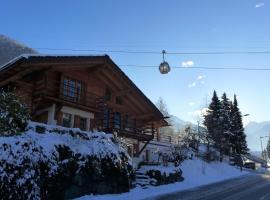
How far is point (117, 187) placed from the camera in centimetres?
2061

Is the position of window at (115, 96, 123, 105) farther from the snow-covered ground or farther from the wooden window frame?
the snow-covered ground

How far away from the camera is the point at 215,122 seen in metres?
61.3

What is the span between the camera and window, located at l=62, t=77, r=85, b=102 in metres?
28.4

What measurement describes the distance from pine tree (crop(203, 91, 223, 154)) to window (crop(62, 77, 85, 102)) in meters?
34.2

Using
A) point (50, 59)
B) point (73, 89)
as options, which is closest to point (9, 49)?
point (73, 89)

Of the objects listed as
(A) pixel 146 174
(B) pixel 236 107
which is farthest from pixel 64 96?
(B) pixel 236 107

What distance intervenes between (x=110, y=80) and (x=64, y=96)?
6.44 metres

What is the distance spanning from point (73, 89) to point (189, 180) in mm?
12898

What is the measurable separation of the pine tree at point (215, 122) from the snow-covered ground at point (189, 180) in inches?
598

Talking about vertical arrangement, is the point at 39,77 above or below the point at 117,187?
above

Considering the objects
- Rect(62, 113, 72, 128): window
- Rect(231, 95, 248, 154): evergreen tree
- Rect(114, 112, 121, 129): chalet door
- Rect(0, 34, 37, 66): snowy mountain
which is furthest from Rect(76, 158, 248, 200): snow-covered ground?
Rect(0, 34, 37, 66): snowy mountain

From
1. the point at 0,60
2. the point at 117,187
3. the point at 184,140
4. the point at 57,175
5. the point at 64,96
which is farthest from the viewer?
the point at 0,60

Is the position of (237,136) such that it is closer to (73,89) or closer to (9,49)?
(73,89)

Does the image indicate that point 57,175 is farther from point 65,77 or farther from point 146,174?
point 65,77
